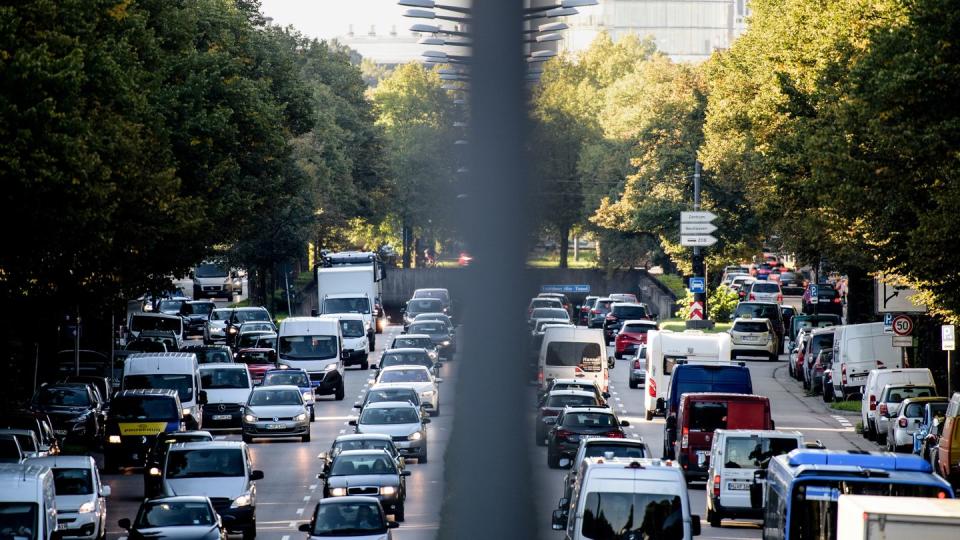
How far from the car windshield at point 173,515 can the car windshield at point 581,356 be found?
75.8ft

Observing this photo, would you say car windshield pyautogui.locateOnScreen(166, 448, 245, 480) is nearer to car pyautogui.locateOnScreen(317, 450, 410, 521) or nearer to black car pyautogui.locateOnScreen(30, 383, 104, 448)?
car pyautogui.locateOnScreen(317, 450, 410, 521)

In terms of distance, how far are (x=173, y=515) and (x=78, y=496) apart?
2.97 meters

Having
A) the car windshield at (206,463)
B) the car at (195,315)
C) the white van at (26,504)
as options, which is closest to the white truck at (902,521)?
the white van at (26,504)

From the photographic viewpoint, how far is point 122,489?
112 feet

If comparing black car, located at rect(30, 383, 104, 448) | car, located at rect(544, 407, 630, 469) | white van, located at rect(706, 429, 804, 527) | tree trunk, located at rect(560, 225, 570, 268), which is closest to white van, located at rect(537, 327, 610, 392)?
car, located at rect(544, 407, 630, 469)

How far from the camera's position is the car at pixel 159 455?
29.2m

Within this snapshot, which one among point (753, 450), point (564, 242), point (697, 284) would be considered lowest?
point (753, 450)

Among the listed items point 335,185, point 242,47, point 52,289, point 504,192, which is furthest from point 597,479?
point 335,185

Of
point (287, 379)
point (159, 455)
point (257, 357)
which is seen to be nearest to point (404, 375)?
point (287, 379)

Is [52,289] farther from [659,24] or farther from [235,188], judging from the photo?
[659,24]

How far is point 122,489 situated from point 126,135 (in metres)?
8.85

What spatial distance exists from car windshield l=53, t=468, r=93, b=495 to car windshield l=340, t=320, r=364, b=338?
34032mm

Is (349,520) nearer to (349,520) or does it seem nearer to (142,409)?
(349,520)

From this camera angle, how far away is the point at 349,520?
2353 centimetres
